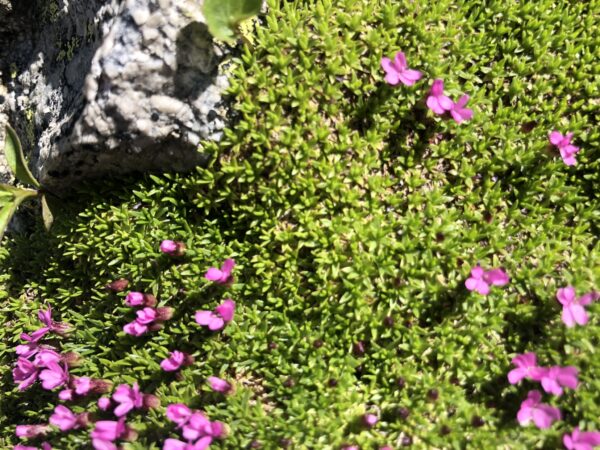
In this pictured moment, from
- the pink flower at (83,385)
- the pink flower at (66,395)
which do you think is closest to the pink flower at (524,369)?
the pink flower at (83,385)

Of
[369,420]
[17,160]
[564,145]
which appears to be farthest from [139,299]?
[564,145]

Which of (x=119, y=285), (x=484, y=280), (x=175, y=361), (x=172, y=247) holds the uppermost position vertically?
(x=484, y=280)

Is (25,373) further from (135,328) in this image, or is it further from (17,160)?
(17,160)

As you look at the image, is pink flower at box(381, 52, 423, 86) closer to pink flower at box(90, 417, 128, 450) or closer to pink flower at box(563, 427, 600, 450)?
pink flower at box(563, 427, 600, 450)

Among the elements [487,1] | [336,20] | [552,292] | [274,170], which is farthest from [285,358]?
[487,1]

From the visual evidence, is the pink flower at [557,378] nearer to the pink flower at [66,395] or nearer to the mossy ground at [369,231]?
the mossy ground at [369,231]

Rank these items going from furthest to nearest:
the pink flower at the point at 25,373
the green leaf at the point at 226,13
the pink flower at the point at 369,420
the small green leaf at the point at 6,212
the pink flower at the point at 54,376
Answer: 1. the small green leaf at the point at 6,212
2. the pink flower at the point at 25,373
3. the pink flower at the point at 54,376
4. the green leaf at the point at 226,13
5. the pink flower at the point at 369,420

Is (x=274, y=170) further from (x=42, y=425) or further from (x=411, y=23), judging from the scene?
(x=42, y=425)
